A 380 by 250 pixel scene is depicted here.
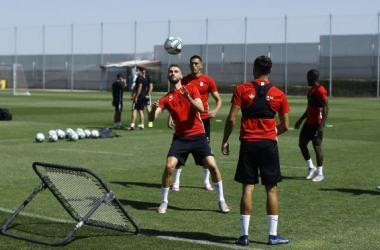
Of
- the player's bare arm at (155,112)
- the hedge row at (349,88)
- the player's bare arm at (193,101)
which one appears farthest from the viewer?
the hedge row at (349,88)

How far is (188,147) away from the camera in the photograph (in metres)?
10.8

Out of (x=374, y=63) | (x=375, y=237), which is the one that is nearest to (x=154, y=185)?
(x=375, y=237)

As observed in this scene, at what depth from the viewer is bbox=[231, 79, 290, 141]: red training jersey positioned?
28.1 ft

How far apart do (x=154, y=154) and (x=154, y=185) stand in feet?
16.2

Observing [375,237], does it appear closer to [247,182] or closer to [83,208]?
[247,182]

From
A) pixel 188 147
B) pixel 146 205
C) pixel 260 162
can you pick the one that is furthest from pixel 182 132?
pixel 260 162

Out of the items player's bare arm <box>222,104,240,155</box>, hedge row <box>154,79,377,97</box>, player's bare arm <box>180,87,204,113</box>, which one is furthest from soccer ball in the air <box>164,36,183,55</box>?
hedge row <box>154,79,377,97</box>

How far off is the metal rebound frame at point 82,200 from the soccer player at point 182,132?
1514 mm

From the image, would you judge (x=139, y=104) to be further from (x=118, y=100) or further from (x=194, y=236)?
(x=194, y=236)

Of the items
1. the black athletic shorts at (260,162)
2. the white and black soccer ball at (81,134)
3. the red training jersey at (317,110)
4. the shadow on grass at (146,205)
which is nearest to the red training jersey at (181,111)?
the shadow on grass at (146,205)

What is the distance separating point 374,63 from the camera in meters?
70.1

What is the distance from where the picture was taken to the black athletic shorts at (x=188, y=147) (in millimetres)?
10789

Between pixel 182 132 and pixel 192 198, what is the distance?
1520 millimetres

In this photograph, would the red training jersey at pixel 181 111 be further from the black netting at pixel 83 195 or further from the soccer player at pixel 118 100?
the soccer player at pixel 118 100
